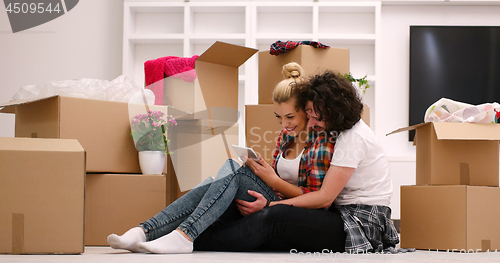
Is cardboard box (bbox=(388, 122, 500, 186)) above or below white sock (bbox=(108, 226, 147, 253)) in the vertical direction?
above

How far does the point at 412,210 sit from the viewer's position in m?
1.73

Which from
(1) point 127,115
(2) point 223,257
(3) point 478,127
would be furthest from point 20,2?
(3) point 478,127

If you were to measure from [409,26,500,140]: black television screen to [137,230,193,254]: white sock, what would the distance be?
220cm

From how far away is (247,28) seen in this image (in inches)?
119

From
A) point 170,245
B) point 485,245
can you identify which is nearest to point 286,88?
point 170,245

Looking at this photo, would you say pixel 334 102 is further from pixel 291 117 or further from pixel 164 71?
pixel 164 71

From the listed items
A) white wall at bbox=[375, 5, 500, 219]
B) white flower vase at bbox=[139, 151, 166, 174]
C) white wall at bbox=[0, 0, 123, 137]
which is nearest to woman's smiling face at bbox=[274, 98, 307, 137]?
white flower vase at bbox=[139, 151, 166, 174]

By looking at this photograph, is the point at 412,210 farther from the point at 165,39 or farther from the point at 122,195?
the point at 165,39

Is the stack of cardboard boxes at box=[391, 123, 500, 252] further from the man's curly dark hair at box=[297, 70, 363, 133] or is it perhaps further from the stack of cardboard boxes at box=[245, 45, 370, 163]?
the stack of cardboard boxes at box=[245, 45, 370, 163]

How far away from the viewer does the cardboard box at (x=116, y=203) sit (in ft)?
5.69

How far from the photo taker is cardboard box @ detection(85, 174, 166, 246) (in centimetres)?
174

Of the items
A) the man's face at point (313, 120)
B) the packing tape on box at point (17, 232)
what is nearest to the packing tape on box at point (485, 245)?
the man's face at point (313, 120)

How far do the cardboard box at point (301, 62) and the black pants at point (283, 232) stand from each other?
76 centimetres

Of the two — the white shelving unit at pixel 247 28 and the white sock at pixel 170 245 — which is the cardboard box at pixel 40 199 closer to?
the white sock at pixel 170 245
